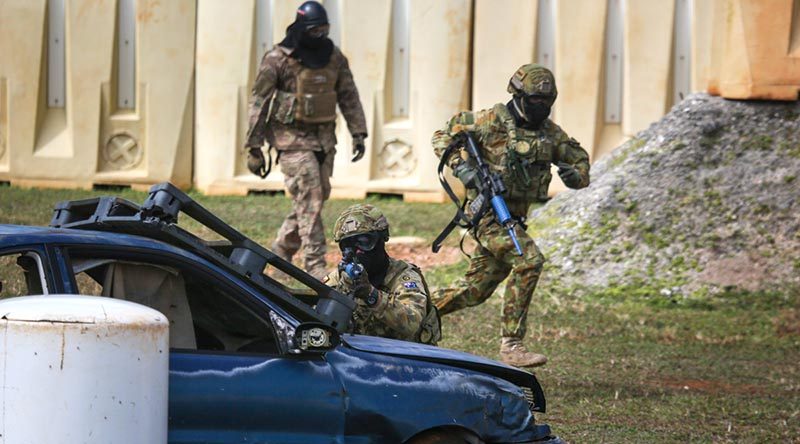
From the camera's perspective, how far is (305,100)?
476 inches

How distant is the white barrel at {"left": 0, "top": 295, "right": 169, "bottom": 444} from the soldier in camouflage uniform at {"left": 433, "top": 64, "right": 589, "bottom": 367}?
4891mm

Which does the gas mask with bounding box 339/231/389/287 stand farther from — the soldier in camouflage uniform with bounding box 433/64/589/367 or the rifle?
the soldier in camouflage uniform with bounding box 433/64/589/367

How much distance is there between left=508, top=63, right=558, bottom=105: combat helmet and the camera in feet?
31.0

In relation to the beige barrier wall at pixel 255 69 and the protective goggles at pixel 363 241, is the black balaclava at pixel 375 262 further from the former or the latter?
the beige barrier wall at pixel 255 69

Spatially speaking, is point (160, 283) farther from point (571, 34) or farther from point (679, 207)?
point (571, 34)

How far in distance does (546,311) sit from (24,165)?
717 cm

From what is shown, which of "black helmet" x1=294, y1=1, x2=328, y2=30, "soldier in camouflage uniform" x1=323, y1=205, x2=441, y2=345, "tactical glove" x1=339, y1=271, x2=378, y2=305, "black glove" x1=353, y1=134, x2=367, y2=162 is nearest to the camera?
"tactical glove" x1=339, y1=271, x2=378, y2=305

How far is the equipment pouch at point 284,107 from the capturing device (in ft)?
39.6

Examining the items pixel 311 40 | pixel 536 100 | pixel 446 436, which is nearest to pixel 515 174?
pixel 536 100

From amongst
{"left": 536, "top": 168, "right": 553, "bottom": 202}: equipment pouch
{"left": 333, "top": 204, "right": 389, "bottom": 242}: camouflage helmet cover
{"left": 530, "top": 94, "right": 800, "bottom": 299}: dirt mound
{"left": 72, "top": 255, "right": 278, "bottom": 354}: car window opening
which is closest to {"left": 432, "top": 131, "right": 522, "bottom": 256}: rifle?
{"left": 536, "top": 168, "right": 553, "bottom": 202}: equipment pouch

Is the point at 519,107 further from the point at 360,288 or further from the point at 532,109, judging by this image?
the point at 360,288

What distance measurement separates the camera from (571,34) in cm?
1672

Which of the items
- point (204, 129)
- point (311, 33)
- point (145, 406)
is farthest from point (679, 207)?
point (145, 406)

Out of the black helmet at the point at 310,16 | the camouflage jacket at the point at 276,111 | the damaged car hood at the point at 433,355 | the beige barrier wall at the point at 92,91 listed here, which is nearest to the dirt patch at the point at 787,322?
the camouflage jacket at the point at 276,111
